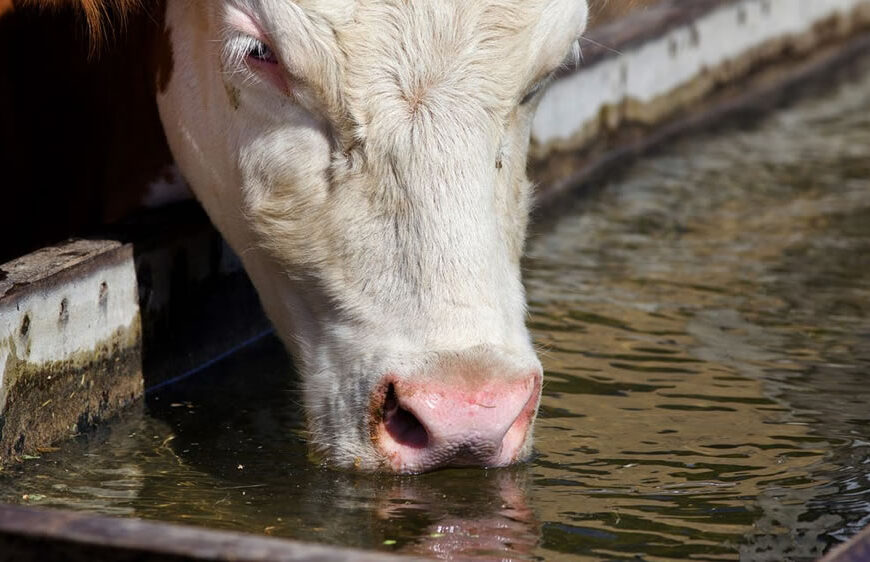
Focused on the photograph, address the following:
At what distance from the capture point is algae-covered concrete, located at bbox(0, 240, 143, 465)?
3469 millimetres

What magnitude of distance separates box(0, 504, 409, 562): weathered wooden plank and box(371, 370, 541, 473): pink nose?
2.65 ft

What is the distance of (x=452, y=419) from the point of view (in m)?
2.98

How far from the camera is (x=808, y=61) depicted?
8.87m

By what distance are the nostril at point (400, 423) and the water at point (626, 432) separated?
0.17 m

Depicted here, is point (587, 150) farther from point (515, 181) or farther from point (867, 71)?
point (515, 181)

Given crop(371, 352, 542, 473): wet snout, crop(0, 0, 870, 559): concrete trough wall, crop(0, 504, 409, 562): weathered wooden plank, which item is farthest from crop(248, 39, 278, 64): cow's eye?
crop(0, 504, 409, 562): weathered wooden plank

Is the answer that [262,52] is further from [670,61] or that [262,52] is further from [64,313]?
[670,61]

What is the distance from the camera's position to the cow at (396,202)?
3107 millimetres

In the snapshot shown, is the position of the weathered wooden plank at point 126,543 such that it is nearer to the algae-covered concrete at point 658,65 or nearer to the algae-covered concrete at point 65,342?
the algae-covered concrete at point 65,342

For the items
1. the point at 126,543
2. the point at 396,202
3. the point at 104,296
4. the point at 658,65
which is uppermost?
the point at 658,65

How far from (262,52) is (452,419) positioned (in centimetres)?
99

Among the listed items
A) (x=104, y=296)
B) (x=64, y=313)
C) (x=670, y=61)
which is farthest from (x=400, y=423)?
(x=670, y=61)

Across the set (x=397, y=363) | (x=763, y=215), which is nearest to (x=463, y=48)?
(x=397, y=363)

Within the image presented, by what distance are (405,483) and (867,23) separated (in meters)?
7.12
